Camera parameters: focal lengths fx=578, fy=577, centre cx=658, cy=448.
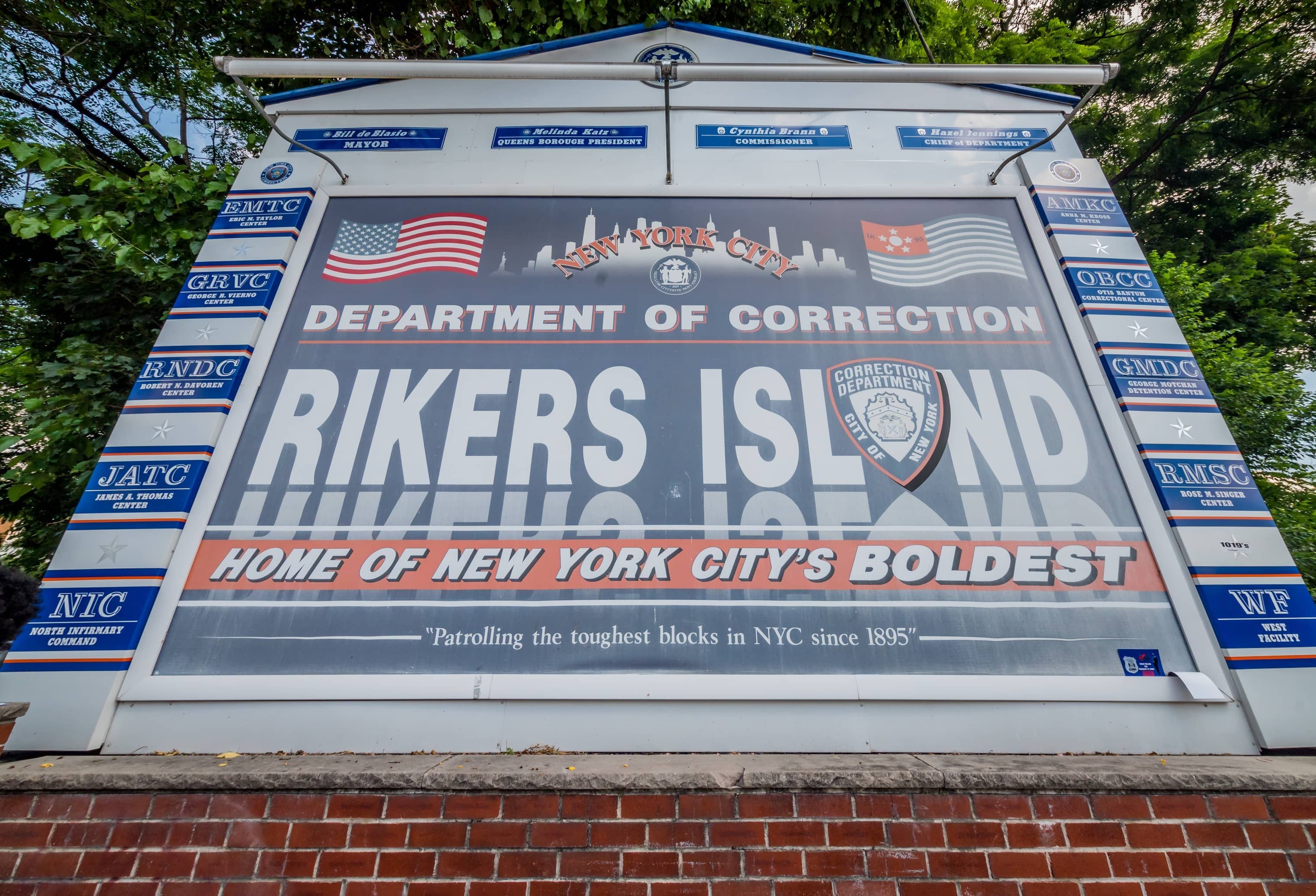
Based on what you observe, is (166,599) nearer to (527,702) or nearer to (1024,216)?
(527,702)

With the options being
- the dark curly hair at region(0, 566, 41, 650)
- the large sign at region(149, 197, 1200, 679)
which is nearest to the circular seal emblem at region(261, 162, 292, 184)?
the large sign at region(149, 197, 1200, 679)

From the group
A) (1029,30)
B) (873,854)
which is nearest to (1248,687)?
(873,854)

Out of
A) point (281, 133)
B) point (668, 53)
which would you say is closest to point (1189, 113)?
point (668, 53)

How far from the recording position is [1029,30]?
32.2 feet

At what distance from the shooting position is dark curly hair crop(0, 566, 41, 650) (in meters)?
2.07

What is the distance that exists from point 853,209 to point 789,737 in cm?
346

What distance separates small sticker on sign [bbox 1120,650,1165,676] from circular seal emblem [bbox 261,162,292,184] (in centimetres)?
595

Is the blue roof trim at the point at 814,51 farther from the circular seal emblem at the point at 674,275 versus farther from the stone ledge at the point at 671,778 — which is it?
the stone ledge at the point at 671,778

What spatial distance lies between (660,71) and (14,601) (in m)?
4.02

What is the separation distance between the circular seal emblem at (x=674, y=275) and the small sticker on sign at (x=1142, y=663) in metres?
3.08

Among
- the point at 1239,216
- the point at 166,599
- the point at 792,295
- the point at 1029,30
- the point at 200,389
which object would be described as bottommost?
the point at 166,599

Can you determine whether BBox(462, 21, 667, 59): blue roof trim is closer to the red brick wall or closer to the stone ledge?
the stone ledge

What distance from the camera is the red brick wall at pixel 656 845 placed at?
2186 mm

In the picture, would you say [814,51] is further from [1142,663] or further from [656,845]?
[656,845]
